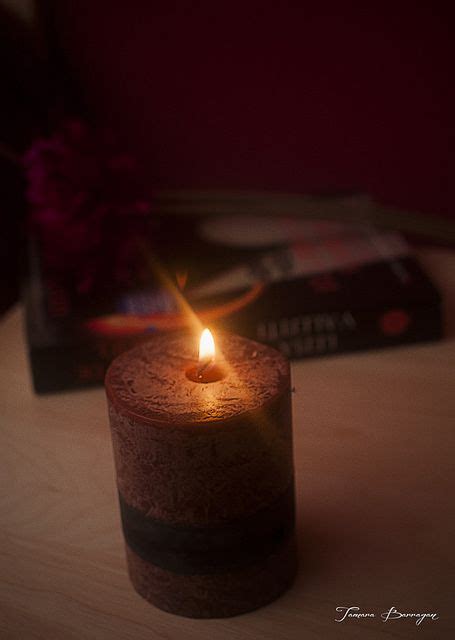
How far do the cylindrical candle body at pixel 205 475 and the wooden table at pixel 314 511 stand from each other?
0.03m

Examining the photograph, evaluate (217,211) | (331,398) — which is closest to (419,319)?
(331,398)

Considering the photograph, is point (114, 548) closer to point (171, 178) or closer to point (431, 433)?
point (431, 433)

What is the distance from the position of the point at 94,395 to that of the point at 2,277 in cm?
35

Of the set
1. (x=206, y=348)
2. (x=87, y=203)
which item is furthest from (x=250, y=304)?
(x=206, y=348)

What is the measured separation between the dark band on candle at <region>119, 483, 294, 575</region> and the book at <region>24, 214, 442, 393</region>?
0.31 meters

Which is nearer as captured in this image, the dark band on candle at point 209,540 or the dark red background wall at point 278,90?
the dark band on candle at point 209,540

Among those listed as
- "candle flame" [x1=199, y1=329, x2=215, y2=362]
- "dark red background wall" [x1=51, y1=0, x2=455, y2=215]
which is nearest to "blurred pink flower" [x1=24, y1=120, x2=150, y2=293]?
"dark red background wall" [x1=51, y1=0, x2=455, y2=215]

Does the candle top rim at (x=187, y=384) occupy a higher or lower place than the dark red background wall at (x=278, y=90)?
lower

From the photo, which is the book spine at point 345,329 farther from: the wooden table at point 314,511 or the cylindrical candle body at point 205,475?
the cylindrical candle body at point 205,475

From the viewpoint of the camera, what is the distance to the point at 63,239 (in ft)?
2.82

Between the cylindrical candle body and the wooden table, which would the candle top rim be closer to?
the cylindrical candle body

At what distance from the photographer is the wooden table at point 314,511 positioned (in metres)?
0.49

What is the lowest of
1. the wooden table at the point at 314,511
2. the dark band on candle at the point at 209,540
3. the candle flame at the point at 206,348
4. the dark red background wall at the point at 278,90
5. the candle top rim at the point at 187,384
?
the wooden table at the point at 314,511

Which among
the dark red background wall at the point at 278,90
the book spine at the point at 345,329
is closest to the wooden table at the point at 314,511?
the book spine at the point at 345,329
